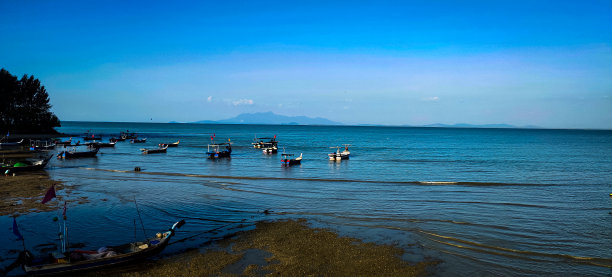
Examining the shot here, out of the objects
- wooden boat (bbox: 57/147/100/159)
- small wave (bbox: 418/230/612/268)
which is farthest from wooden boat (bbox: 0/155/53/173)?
small wave (bbox: 418/230/612/268)

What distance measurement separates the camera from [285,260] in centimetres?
1413

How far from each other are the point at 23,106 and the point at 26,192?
8434cm

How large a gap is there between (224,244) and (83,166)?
3765 cm

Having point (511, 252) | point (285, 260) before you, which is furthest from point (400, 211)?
point (285, 260)

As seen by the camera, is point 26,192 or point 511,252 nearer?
point 511,252

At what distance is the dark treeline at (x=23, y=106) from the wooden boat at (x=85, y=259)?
93.3 meters

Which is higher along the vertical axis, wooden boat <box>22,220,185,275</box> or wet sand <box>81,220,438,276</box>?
wooden boat <box>22,220,185,275</box>

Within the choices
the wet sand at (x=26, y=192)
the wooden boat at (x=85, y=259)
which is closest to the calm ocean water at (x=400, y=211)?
the wet sand at (x=26, y=192)

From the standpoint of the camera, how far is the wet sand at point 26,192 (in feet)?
69.4

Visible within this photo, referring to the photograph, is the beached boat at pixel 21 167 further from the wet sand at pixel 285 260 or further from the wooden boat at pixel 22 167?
the wet sand at pixel 285 260

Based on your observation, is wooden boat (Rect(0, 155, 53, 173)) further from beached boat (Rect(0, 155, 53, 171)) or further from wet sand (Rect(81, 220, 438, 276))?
wet sand (Rect(81, 220, 438, 276))

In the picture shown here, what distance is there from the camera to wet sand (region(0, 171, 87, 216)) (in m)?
21.1

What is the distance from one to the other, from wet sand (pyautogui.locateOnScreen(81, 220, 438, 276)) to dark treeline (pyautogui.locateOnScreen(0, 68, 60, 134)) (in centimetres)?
9494

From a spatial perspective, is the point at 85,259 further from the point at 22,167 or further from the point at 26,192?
the point at 22,167
